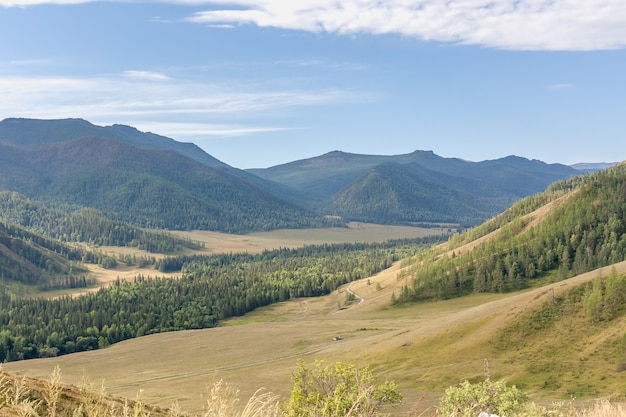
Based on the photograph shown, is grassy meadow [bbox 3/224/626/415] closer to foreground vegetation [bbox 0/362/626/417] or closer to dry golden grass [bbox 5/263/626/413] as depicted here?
dry golden grass [bbox 5/263/626/413]

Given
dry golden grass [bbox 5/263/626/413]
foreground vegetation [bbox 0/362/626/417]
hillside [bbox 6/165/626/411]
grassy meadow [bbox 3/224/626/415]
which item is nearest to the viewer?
foreground vegetation [bbox 0/362/626/417]

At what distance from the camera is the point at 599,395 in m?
86.9

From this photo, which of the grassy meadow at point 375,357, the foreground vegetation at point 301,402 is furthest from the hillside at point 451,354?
the foreground vegetation at point 301,402

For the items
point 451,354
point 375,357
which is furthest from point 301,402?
point 375,357

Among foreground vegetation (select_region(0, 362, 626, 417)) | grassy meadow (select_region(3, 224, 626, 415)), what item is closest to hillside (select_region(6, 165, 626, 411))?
grassy meadow (select_region(3, 224, 626, 415))

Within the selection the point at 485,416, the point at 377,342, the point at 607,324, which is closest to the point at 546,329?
the point at 607,324

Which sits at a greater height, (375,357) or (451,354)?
(451,354)

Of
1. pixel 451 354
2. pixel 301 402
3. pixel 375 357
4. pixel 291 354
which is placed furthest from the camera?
pixel 291 354

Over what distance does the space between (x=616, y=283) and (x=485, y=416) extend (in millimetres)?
109116

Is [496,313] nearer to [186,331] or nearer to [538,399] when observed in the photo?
[538,399]

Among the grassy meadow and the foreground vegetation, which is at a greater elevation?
the foreground vegetation

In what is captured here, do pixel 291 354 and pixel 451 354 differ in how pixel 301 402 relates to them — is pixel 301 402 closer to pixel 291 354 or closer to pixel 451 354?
pixel 451 354

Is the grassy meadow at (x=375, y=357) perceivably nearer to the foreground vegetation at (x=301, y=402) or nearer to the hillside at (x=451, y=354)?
the hillside at (x=451, y=354)

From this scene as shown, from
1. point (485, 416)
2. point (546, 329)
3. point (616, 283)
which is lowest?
point (546, 329)
